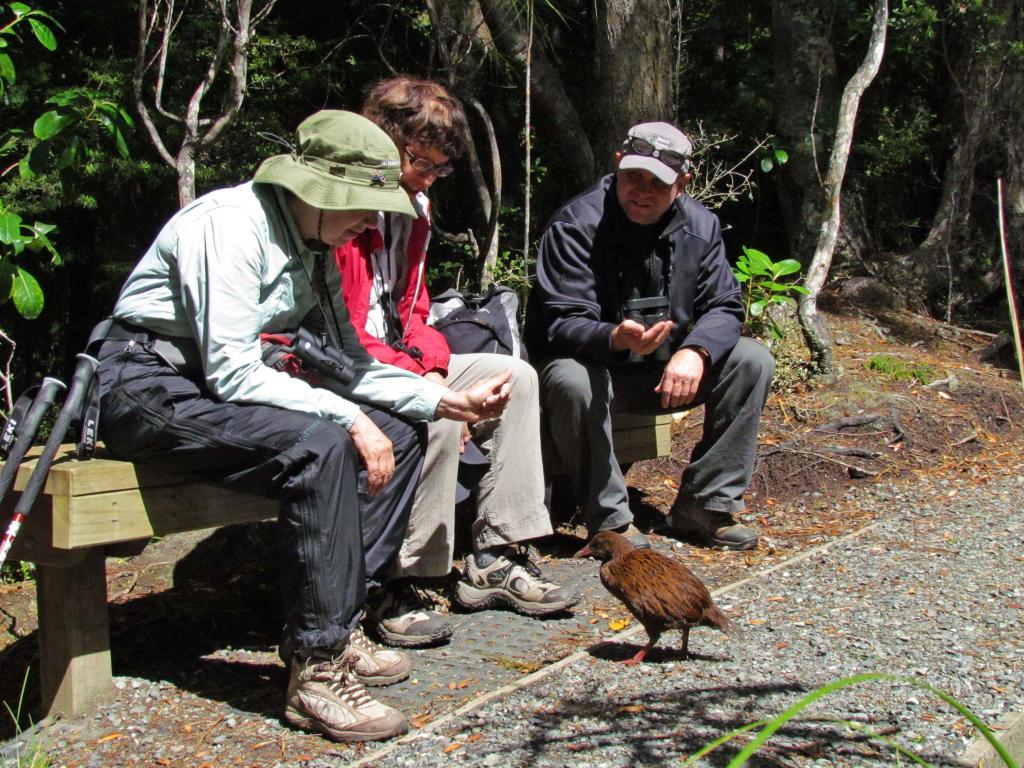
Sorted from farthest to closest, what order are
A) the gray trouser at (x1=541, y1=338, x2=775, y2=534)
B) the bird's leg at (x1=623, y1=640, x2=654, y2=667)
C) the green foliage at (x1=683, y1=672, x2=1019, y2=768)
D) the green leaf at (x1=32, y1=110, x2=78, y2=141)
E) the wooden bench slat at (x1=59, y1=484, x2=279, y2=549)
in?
the gray trouser at (x1=541, y1=338, x2=775, y2=534) → the green leaf at (x1=32, y1=110, x2=78, y2=141) → the bird's leg at (x1=623, y1=640, x2=654, y2=667) → the wooden bench slat at (x1=59, y1=484, x2=279, y2=549) → the green foliage at (x1=683, y1=672, x2=1019, y2=768)

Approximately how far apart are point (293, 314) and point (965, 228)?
8067 millimetres

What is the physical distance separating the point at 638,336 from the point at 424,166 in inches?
41.5

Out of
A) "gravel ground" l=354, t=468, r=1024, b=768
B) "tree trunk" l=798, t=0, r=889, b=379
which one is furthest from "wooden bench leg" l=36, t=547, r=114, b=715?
"tree trunk" l=798, t=0, r=889, b=379

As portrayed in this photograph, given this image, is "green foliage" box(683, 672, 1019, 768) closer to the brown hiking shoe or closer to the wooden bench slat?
the wooden bench slat

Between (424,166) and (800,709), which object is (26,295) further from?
(800,709)

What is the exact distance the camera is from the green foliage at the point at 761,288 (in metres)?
6.96

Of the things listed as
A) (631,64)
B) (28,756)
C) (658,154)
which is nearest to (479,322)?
(658,154)

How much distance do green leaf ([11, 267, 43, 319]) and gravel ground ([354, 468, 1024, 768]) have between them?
6.60ft

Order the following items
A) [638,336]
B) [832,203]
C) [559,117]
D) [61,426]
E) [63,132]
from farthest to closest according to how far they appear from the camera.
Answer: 1. [559,117]
2. [832,203]
3. [638,336]
4. [63,132]
5. [61,426]

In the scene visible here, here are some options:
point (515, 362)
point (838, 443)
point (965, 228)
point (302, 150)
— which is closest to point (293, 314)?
point (302, 150)

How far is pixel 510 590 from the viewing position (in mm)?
4039

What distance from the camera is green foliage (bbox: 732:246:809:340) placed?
6.96 m

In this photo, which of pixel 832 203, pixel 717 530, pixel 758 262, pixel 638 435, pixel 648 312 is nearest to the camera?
pixel 648 312

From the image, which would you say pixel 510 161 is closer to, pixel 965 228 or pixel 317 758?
pixel 965 228
